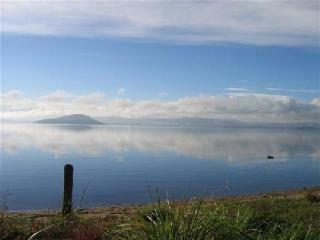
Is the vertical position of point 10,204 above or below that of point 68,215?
below

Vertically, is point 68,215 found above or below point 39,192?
above

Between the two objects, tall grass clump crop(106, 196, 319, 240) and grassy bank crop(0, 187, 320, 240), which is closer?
tall grass clump crop(106, 196, 319, 240)

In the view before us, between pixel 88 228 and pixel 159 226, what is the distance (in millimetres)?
2908

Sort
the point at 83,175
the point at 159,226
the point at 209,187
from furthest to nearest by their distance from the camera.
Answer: the point at 83,175
the point at 209,187
the point at 159,226

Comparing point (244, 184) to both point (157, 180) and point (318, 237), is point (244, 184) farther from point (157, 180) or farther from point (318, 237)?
point (318, 237)

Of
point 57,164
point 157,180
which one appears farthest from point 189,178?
point 57,164

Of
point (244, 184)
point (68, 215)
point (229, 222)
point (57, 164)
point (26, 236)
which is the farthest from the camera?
point (57, 164)

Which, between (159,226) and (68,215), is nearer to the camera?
(159,226)

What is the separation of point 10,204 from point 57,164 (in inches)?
1101

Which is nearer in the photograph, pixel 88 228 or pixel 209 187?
pixel 88 228

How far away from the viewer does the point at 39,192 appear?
3616 cm

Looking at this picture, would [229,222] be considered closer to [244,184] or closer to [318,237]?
[318,237]

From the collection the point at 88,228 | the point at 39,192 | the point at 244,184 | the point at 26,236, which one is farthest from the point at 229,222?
the point at 244,184

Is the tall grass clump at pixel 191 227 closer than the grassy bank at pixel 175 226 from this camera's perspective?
Yes
